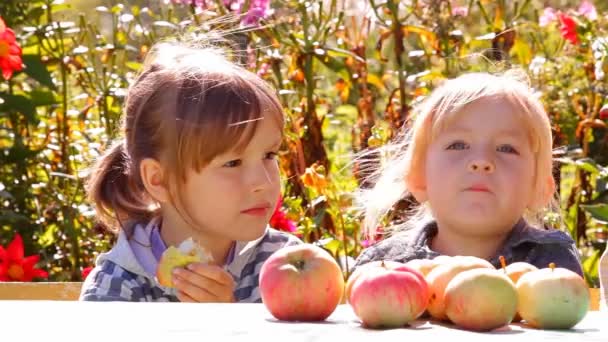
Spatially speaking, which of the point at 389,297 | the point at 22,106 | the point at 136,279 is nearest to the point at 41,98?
the point at 22,106

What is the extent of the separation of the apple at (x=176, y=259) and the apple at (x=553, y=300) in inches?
38.5

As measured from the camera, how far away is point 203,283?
242 centimetres

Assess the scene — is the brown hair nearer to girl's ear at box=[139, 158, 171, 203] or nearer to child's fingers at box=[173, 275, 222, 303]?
girl's ear at box=[139, 158, 171, 203]

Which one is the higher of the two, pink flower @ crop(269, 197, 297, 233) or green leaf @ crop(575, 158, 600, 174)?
green leaf @ crop(575, 158, 600, 174)

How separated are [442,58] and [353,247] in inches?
26.0

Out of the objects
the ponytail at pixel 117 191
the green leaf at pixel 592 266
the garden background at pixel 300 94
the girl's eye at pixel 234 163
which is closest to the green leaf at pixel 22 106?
the garden background at pixel 300 94

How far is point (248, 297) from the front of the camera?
2.66m

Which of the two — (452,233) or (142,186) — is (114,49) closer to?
(142,186)

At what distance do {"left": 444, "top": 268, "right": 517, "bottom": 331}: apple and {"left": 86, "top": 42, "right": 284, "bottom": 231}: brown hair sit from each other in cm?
104

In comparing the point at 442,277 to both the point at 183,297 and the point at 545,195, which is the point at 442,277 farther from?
the point at 545,195

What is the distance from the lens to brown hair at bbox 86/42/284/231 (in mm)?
2629

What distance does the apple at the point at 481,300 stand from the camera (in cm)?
154

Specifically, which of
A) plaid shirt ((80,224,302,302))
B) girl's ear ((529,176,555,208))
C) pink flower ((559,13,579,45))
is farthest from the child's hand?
pink flower ((559,13,579,45))

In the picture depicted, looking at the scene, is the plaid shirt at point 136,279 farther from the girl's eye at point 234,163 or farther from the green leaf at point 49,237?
the green leaf at point 49,237
